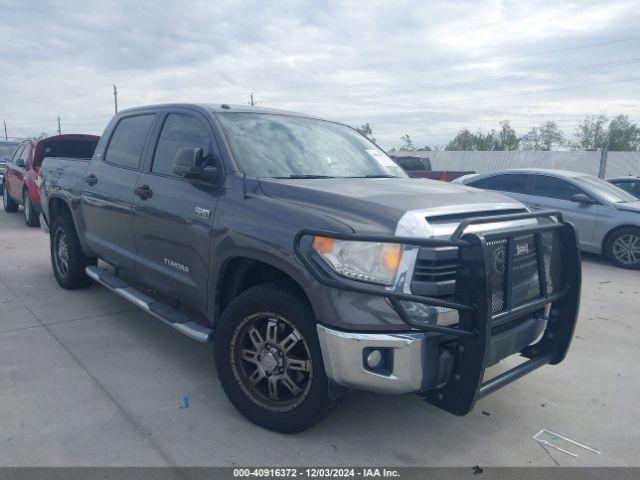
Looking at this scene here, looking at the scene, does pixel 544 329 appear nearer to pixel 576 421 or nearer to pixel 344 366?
pixel 576 421

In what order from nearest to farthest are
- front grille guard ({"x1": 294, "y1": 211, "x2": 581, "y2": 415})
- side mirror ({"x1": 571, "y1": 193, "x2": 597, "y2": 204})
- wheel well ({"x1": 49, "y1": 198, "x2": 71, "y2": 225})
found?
front grille guard ({"x1": 294, "y1": 211, "x2": 581, "y2": 415}) < wheel well ({"x1": 49, "y1": 198, "x2": 71, "y2": 225}) < side mirror ({"x1": 571, "y1": 193, "x2": 597, "y2": 204})

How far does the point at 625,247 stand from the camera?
855 centimetres

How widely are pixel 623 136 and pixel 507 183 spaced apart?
173ft

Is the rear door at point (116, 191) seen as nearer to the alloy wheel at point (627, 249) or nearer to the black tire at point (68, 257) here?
the black tire at point (68, 257)

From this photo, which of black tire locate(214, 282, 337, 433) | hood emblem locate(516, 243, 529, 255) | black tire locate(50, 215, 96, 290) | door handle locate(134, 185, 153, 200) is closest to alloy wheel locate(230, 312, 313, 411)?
black tire locate(214, 282, 337, 433)

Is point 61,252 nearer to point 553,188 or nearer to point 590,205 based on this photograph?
point 553,188

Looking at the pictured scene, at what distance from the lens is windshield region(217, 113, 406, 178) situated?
3.70 m

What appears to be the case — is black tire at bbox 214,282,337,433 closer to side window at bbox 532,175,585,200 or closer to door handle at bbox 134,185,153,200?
door handle at bbox 134,185,153,200

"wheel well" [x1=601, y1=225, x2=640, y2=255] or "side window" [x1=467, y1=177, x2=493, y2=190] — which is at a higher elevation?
"side window" [x1=467, y1=177, x2=493, y2=190]

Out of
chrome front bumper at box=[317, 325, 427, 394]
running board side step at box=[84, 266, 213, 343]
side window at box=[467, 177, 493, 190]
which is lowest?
running board side step at box=[84, 266, 213, 343]

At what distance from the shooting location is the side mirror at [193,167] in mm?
3543

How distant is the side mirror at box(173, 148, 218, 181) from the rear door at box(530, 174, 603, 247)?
6.64 m

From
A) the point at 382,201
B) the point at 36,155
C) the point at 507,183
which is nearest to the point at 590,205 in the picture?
the point at 507,183

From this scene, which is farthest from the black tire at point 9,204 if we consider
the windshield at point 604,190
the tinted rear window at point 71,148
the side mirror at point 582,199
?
the windshield at point 604,190
